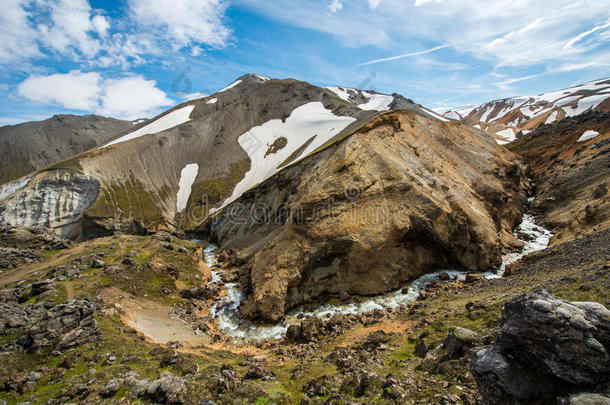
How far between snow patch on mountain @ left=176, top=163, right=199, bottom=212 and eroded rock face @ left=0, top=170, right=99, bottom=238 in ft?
50.1

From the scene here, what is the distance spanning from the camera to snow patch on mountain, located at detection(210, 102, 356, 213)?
5776 cm

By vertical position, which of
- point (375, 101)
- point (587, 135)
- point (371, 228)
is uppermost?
point (375, 101)

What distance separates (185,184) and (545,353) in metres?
70.2

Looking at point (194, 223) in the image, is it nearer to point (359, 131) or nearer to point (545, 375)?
point (359, 131)

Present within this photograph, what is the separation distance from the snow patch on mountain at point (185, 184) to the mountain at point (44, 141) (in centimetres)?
10607

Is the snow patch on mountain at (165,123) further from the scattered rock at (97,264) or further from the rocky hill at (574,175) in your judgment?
the rocky hill at (574,175)

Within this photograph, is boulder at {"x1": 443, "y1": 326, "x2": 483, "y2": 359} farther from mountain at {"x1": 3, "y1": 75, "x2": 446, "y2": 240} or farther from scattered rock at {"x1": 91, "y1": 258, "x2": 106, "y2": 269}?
mountain at {"x1": 3, "y1": 75, "x2": 446, "y2": 240}

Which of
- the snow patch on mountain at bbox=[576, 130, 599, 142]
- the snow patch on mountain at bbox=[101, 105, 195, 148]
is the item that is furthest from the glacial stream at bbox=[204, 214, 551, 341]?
the snow patch on mountain at bbox=[101, 105, 195, 148]

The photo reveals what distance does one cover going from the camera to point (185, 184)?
66.8 metres

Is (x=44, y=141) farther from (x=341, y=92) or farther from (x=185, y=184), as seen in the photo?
(x=341, y=92)

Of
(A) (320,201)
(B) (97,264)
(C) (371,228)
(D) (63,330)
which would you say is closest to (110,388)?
(D) (63,330)

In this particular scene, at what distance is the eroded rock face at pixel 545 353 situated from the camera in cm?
602

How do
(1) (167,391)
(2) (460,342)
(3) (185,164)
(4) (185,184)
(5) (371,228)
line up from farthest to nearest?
1. (3) (185,164)
2. (4) (185,184)
3. (5) (371,228)
4. (2) (460,342)
5. (1) (167,391)

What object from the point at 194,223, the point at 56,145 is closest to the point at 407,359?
the point at 194,223
